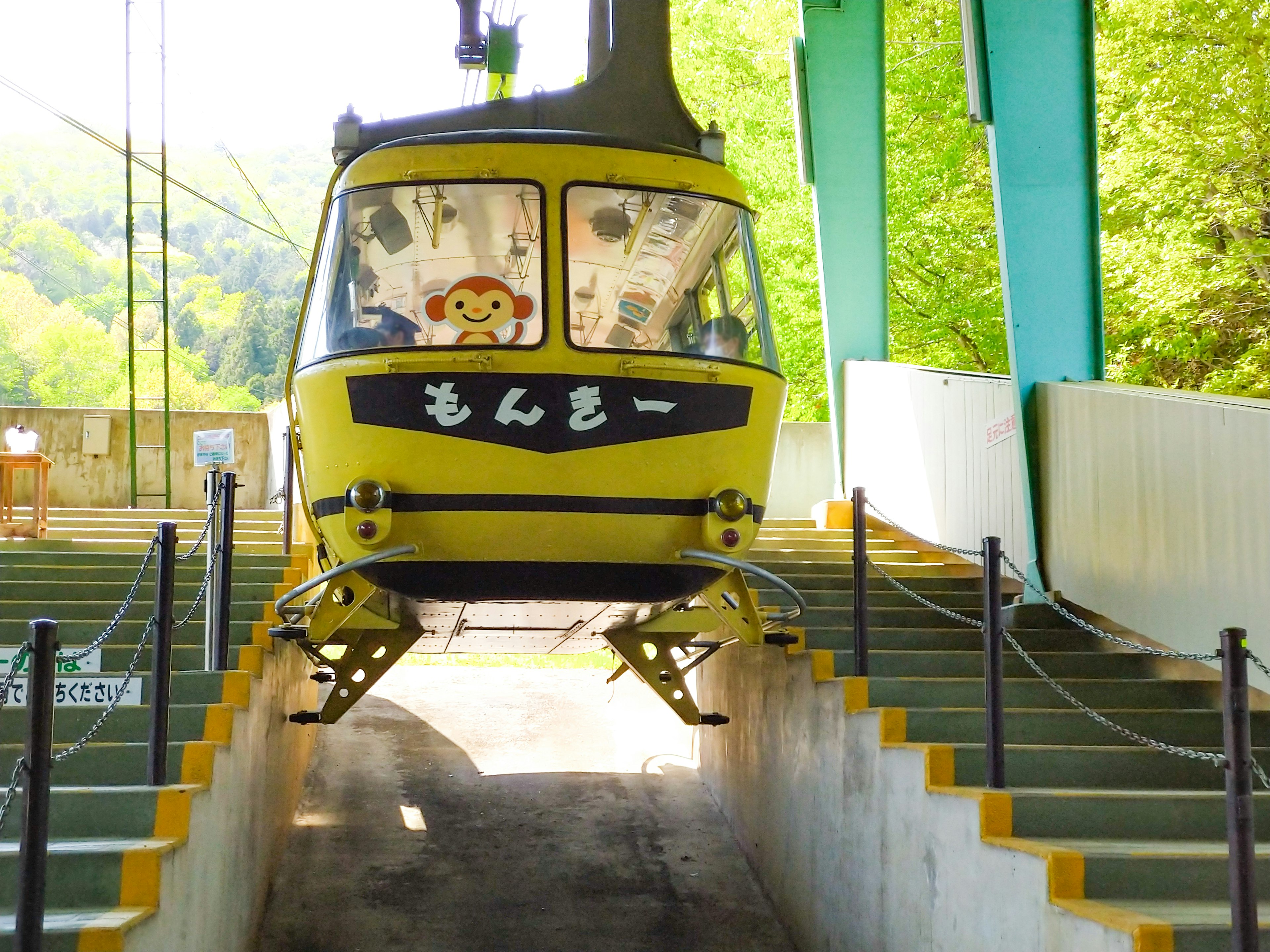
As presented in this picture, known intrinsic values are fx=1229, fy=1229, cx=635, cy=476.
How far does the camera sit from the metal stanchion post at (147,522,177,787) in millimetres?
4844

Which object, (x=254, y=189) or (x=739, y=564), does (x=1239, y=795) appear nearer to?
(x=739, y=564)

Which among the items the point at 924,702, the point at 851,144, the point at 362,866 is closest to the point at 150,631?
the point at 362,866

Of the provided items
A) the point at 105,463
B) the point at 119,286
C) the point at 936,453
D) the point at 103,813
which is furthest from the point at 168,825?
the point at 119,286

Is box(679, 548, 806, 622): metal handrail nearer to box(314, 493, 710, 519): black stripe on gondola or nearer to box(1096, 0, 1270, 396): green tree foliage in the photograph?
box(314, 493, 710, 519): black stripe on gondola

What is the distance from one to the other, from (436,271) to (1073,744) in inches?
153

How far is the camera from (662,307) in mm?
5582

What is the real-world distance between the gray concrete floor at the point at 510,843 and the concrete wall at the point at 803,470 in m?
3.95

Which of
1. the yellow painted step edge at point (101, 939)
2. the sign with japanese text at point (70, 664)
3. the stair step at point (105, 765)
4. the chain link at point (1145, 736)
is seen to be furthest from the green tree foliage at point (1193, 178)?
the yellow painted step edge at point (101, 939)

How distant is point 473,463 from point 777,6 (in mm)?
16455

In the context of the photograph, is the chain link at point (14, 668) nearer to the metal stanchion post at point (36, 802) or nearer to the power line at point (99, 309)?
the metal stanchion post at point (36, 802)

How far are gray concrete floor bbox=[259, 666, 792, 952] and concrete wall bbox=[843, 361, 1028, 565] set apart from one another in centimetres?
304

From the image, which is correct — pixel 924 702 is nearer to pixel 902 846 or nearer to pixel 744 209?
pixel 902 846

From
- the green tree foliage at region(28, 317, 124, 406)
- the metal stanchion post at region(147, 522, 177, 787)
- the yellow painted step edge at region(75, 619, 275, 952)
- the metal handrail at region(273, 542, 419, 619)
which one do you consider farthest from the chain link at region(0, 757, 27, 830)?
the green tree foliage at region(28, 317, 124, 406)

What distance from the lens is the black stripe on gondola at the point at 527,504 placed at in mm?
5195
